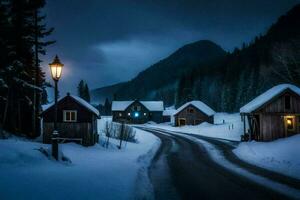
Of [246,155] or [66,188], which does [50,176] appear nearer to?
[66,188]

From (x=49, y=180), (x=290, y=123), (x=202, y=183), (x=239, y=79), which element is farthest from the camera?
(x=239, y=79)

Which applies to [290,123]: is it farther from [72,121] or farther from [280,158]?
[72,121]

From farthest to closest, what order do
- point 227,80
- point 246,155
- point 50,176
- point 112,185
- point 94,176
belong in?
point 227,80
point 246,155
point 94,176
point 112,185
point 50,176

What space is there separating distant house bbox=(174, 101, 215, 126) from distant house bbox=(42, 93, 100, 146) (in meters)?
46.2

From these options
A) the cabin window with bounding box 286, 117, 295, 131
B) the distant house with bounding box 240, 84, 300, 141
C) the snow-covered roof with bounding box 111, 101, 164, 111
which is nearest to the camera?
the distant house with bounding box 240, 84, 300, 141

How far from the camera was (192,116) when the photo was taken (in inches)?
3063

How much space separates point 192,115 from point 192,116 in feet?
0.85

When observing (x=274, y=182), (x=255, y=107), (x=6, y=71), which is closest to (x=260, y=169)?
(x=274, y=182)

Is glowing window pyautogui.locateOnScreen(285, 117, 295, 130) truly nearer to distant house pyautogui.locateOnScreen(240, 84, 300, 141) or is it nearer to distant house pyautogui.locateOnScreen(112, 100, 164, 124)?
distant house pyautogui.locateOnScreen(240, 84, 300, 141)

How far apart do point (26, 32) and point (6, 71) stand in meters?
4.90

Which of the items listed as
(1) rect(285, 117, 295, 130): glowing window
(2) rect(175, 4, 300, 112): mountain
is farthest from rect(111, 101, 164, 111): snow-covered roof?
(1) rect(285, 117, 295, 130): glowing window

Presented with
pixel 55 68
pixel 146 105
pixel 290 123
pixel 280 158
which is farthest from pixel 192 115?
pixel 55 68

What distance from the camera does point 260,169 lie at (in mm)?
18969

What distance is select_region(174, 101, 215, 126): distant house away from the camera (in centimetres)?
7712
